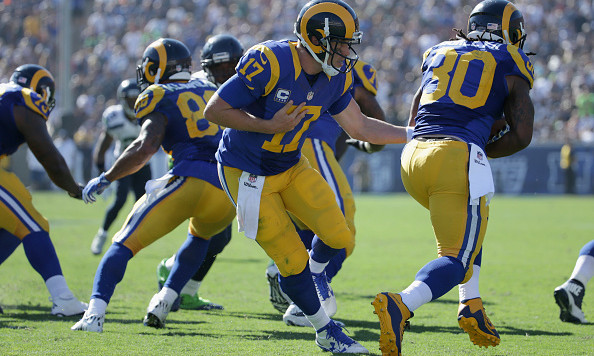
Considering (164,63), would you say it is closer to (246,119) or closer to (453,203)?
(246,119)

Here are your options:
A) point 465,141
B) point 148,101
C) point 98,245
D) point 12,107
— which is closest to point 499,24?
point 465,141

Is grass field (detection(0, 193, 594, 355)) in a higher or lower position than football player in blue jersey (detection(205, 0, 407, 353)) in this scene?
lower

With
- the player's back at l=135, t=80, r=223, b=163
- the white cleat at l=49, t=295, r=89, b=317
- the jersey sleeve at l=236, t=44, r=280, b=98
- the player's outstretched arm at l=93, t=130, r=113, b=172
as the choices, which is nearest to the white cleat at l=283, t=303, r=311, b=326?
the player's back at l=135, t=80, r=223, b=163

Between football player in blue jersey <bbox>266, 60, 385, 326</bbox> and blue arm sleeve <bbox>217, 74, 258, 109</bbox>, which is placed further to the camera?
football player in blue jersey <bbox>266, 60, 385, 326</bbox>

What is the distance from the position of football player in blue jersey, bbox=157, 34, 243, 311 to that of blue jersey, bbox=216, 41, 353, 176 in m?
1.29

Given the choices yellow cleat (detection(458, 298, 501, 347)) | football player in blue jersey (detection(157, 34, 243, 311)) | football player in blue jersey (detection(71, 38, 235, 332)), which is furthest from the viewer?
Answer: football player in blue jersey (detection(157, 34, 243, 311))

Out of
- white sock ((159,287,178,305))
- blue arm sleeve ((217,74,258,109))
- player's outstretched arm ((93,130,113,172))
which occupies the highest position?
blue arm sleeve ((217,74,258,109))

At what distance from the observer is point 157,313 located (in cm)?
498

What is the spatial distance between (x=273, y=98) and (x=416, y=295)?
120 cm

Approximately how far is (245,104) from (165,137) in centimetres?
132

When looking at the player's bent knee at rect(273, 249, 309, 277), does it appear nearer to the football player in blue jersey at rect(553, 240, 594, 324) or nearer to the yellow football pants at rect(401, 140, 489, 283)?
the yellow football pants at rect(401, 140, 489, 283)

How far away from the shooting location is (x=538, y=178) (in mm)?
20266

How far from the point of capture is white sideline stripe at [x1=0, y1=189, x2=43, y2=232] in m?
5.22

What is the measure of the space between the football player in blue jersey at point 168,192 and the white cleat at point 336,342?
1.14 metres
